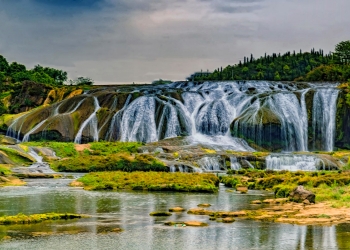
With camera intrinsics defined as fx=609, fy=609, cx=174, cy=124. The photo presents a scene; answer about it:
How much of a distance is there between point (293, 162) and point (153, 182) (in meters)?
18.9

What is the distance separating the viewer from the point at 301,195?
91.6 feet

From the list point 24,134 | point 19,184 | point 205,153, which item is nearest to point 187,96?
point 24,134

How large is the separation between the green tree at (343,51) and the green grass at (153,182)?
78.7 meters

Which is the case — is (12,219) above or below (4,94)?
below

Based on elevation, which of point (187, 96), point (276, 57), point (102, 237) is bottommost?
point (102, 237)

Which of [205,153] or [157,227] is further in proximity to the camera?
[205,153]

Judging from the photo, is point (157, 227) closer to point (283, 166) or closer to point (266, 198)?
point (266, 198)

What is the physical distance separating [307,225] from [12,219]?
436 inches

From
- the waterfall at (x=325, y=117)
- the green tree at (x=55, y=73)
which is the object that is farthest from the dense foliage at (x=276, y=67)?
the waterfall at (x=325, y=117)

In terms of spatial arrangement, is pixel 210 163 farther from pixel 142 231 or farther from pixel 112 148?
pixel 142 231

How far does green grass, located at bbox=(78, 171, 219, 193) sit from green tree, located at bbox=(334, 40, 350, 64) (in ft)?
258

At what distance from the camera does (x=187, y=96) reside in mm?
78812

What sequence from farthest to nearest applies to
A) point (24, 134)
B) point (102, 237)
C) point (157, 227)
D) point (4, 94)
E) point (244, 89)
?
1. point (4, 94)
2. point (244, 89)
3. point (24, 134)
4. point (157, 227)
5. point (102, 237)

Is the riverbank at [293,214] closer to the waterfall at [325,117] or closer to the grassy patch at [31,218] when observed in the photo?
the grassy patch at [31,218]
